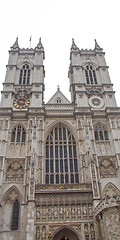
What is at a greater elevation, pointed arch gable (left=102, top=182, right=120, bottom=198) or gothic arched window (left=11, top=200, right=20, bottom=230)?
pointed arch gable (left=102, top=182, right=120, bottom=198)

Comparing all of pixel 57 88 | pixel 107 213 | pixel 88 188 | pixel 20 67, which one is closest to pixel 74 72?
pixel 57 88

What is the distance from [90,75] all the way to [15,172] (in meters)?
16.0

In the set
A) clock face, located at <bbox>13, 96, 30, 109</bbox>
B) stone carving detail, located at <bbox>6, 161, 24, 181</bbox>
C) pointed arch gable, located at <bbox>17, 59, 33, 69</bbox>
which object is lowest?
stone carving detail, located at <bbox>6, 161, 24, 181</bbox>

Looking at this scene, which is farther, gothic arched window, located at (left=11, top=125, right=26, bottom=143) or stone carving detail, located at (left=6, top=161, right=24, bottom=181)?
gothic arched window, located at (left=11, top=125, right=26, bottom=143)

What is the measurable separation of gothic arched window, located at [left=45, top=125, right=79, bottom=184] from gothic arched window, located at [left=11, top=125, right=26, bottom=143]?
259 cm

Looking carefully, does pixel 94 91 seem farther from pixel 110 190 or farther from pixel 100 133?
pixel 110 190

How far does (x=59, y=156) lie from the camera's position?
70.1ft

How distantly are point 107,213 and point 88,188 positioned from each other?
392 cm

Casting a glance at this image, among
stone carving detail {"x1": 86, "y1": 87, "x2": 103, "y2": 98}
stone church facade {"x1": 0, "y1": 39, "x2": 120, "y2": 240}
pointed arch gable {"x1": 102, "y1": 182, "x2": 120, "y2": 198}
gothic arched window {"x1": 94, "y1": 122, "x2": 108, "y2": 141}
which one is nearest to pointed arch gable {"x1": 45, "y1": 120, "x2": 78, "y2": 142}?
stone church facade {"x1": 0, "y1": 39, "x2": 120, "y2": 240}

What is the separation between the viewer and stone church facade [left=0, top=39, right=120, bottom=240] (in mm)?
16562

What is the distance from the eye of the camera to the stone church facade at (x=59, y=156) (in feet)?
54.3

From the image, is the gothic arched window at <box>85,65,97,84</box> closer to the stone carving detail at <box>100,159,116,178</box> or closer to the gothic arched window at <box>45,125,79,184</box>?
the gothic arched window at <box>45,125,79,184</box>

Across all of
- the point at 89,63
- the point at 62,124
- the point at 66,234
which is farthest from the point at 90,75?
the point at 66,234

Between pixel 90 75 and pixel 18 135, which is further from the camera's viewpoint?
pixel 90 75
